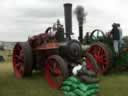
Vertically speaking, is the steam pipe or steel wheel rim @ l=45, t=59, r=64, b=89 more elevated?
the steam pipe

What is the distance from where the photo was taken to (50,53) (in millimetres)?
10055

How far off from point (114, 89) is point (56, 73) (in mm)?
1366

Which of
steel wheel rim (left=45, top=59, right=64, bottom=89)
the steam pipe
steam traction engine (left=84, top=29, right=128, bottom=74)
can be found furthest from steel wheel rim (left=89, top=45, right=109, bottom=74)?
steel wheel rim (left=45, top=59, right=64, bottom=89)

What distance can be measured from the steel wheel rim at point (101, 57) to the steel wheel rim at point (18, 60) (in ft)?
7.47

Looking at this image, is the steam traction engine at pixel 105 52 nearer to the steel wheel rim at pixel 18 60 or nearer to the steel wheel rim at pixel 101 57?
the steel wheel rim at pixel 101 57

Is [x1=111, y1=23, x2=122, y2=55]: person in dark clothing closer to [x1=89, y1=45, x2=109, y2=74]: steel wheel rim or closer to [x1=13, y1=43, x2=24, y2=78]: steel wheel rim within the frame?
[x1=89, y1=45, x2=109, y2=74]: steel wheel rim

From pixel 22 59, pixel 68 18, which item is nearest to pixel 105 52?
pixel 68 18

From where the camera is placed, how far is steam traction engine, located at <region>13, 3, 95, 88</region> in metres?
8.81

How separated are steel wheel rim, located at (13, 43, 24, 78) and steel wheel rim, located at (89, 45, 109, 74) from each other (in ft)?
7.47

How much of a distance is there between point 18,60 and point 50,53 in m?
1.40

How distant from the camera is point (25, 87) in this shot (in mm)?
8781

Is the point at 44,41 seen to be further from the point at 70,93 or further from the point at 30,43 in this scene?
the point at 70,93

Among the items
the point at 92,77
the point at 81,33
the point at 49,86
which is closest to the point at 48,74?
the point at 49,86

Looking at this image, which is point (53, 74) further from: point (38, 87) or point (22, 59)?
point (22, 59)
